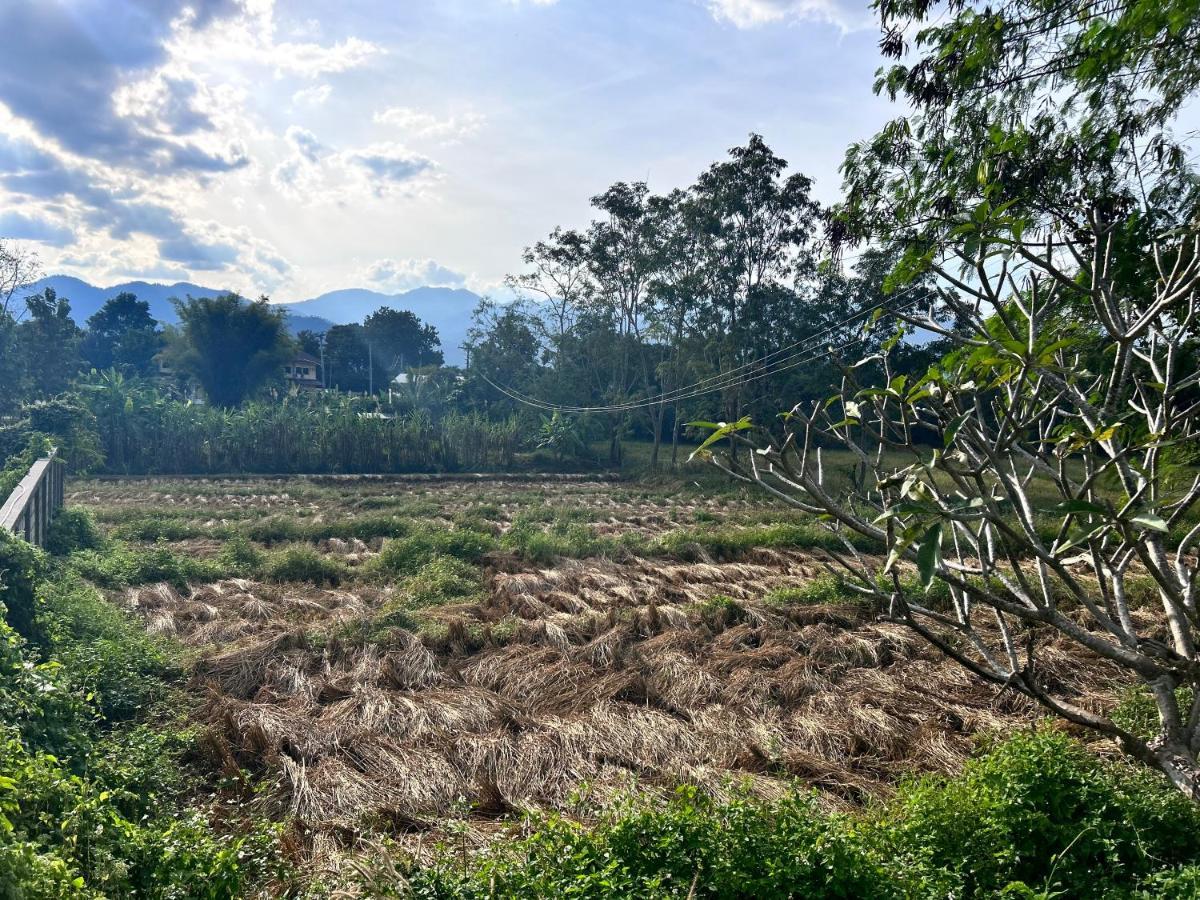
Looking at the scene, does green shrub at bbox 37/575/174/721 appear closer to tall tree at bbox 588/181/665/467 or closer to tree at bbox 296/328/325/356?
tall tree at bbox 588/181/665/467

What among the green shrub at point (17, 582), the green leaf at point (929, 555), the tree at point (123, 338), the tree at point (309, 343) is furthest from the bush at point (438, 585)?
the tree at point (309, 343)

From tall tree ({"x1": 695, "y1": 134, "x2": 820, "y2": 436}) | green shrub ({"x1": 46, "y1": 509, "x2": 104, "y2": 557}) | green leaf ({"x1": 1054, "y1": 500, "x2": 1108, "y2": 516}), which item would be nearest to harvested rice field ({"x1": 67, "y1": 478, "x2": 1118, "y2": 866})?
green shrub ({"x1": 46, "y1": 509, "x2": 104, "y2": 557})

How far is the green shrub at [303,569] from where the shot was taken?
339 inches

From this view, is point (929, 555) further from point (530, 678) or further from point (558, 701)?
point (530, 678)

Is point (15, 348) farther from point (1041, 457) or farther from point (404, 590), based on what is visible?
point (1041, 457)

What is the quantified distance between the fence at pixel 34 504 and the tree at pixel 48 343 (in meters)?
19.9

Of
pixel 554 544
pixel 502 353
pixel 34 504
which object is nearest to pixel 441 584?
pixel 554 544

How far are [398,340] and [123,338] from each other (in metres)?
14.2

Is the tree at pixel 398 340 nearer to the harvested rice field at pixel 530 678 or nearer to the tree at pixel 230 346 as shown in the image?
the tree at pixel 230 346

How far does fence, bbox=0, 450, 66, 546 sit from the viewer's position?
22.7 feet

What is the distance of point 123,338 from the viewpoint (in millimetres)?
38500

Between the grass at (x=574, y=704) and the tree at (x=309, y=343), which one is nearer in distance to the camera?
the grass at (x=574, y=704)

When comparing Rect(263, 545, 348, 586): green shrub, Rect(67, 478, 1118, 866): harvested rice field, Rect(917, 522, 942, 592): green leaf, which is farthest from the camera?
Rect(263, 545, 348, 586): green shrub

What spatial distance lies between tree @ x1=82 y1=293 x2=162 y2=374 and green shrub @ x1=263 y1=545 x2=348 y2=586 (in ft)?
103
